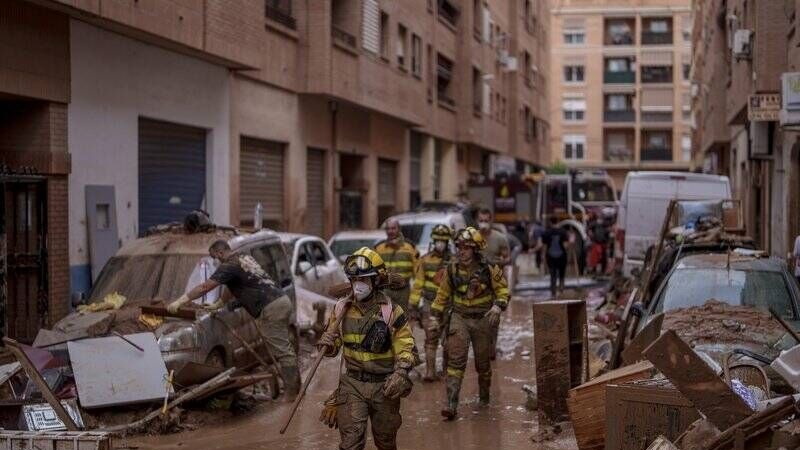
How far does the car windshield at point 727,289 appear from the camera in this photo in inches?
409

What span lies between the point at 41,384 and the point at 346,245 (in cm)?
1159

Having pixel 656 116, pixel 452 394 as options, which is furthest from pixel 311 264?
pixel 656 116

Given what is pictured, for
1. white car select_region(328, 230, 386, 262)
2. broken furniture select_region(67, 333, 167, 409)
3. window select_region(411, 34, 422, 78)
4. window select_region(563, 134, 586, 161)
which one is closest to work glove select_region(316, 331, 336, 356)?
broken furniture select_region(67, 333, 167, 409)

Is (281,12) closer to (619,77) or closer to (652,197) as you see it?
→ (652,197)

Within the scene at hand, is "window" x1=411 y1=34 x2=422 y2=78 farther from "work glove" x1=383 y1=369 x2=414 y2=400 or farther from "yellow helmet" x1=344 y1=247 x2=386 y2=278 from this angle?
"work glove" x1=383 y1=369 x2=414 y2=400

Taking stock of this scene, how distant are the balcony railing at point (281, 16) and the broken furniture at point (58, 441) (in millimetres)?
15059

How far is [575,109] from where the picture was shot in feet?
247

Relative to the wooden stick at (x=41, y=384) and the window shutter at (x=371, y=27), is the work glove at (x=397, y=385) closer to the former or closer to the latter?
the wooden stick at (x=41, y=384)

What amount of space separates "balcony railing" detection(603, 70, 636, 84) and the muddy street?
6466cm

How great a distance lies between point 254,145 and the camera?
70.5ft

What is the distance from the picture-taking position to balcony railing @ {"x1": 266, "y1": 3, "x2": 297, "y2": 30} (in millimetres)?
21281

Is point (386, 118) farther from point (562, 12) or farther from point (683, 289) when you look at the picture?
point (562, 12)

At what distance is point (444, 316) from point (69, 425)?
5364 millimetres

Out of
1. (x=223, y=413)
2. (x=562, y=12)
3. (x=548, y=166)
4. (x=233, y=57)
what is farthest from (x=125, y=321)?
(x=562, y=12)
